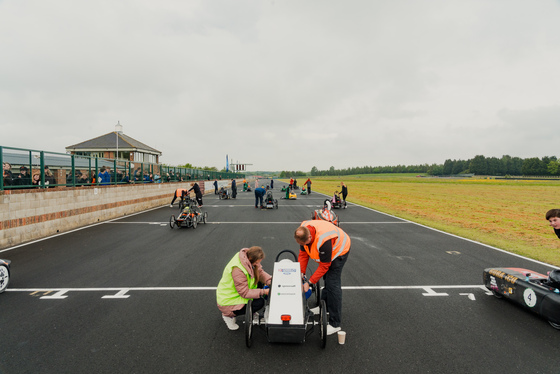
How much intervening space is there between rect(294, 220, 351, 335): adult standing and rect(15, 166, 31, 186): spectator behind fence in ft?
31.9

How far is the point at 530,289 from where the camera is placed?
4.22 m

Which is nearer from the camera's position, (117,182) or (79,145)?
(117,182)

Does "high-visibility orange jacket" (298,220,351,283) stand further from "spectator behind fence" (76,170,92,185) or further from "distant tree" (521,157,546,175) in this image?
"distant tree" (521,157,546,175)

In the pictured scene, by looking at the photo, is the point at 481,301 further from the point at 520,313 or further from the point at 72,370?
the point at 72,370

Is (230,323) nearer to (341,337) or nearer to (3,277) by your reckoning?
(341,337)

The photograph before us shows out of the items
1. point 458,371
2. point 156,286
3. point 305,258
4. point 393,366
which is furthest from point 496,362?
point 156,286

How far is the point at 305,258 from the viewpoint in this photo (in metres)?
4.03

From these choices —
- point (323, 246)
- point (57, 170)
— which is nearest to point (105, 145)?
point (57, 170)

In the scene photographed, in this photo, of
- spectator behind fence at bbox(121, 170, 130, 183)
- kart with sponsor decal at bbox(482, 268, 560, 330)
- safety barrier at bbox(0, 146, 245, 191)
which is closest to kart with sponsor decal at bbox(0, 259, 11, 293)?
safety barrier at bbox(0, 146, 245, 191)

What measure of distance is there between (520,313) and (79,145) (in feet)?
184

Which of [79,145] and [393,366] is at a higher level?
[79,145]

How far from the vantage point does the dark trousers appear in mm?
3764

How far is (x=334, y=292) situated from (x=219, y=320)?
175 centimetres

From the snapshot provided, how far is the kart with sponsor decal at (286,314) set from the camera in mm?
3232
